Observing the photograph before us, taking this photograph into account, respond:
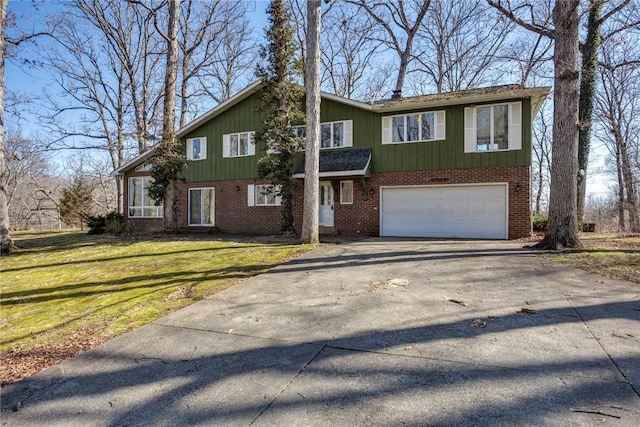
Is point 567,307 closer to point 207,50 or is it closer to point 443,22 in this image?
point 443,22

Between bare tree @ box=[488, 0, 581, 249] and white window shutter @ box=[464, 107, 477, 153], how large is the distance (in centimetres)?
366

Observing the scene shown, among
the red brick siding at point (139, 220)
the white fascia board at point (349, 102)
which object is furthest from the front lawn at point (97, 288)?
the red brick siding at point (139, 220)

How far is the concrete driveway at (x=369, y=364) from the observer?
7.82 ft

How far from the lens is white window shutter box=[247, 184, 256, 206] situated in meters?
15.8

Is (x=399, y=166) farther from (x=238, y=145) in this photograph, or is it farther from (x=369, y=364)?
(x=369, y=364)

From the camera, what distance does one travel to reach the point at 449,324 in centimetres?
379

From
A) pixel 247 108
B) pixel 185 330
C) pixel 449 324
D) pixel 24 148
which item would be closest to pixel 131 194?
pixel 247 108

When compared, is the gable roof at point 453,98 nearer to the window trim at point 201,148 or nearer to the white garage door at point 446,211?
the window trim at point 201,148

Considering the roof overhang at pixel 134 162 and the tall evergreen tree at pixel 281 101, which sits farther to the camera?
the roof overhang at pixel 134 162

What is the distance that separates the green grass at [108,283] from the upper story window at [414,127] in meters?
6.48

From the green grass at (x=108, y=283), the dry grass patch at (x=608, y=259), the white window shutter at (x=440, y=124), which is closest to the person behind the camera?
the green grass at (x=108, y=283)

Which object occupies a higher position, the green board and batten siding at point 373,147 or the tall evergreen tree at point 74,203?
the green board and batten siding at point 373,147

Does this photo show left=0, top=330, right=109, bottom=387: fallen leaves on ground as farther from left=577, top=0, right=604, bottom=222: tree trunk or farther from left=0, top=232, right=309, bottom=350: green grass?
left=577, top=0, right=604, bottom=222: tree trunk

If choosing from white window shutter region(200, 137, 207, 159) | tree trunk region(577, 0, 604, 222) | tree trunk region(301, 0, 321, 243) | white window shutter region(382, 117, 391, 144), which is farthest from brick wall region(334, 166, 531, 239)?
white window shutter region(200, 137, 207, 159)
